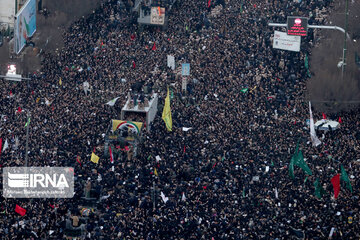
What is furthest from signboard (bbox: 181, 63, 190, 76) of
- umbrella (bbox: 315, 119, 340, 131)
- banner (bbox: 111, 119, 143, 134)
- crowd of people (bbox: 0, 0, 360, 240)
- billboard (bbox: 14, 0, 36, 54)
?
billboard (bbox: 14, 0, 36, 54)

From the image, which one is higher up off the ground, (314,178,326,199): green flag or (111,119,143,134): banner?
(111,119,143,134): banner

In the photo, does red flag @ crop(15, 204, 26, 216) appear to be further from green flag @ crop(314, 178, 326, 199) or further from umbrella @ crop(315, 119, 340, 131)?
umbrella @ crop(315, 119, 340, 131)

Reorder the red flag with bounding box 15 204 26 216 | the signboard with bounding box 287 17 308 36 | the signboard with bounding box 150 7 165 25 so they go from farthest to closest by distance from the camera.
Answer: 1. the signboard with bounding box 150 7 165 25
2. the signboard with bounding box 287 17 308 36
3. the red flag with bounding box 15 204 26 216

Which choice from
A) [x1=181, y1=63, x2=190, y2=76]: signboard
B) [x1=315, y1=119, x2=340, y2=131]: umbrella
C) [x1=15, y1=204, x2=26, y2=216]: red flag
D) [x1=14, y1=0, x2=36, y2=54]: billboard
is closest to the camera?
[x1=15, y1=204, x2=26, y2=216]: red flag

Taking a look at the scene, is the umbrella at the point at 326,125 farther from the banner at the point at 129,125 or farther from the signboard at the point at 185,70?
the banner at the point at 129,125

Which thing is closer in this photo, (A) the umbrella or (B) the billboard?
(A) the umbrella

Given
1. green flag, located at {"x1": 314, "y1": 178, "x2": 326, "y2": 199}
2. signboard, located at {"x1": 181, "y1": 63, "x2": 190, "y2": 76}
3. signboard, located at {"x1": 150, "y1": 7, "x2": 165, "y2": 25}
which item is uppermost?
signboard, located at {"x1": 150, "y1": 7, "x2": 165, "y2": 25}

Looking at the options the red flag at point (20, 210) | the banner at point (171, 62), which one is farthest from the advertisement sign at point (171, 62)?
the red flag at point (20, 210)

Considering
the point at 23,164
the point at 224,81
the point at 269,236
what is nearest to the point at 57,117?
the point at 23,164

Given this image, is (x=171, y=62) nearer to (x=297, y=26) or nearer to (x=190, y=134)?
(x=190, y=134)

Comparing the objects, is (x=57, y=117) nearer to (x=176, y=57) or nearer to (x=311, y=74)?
(x=176, y=57)
